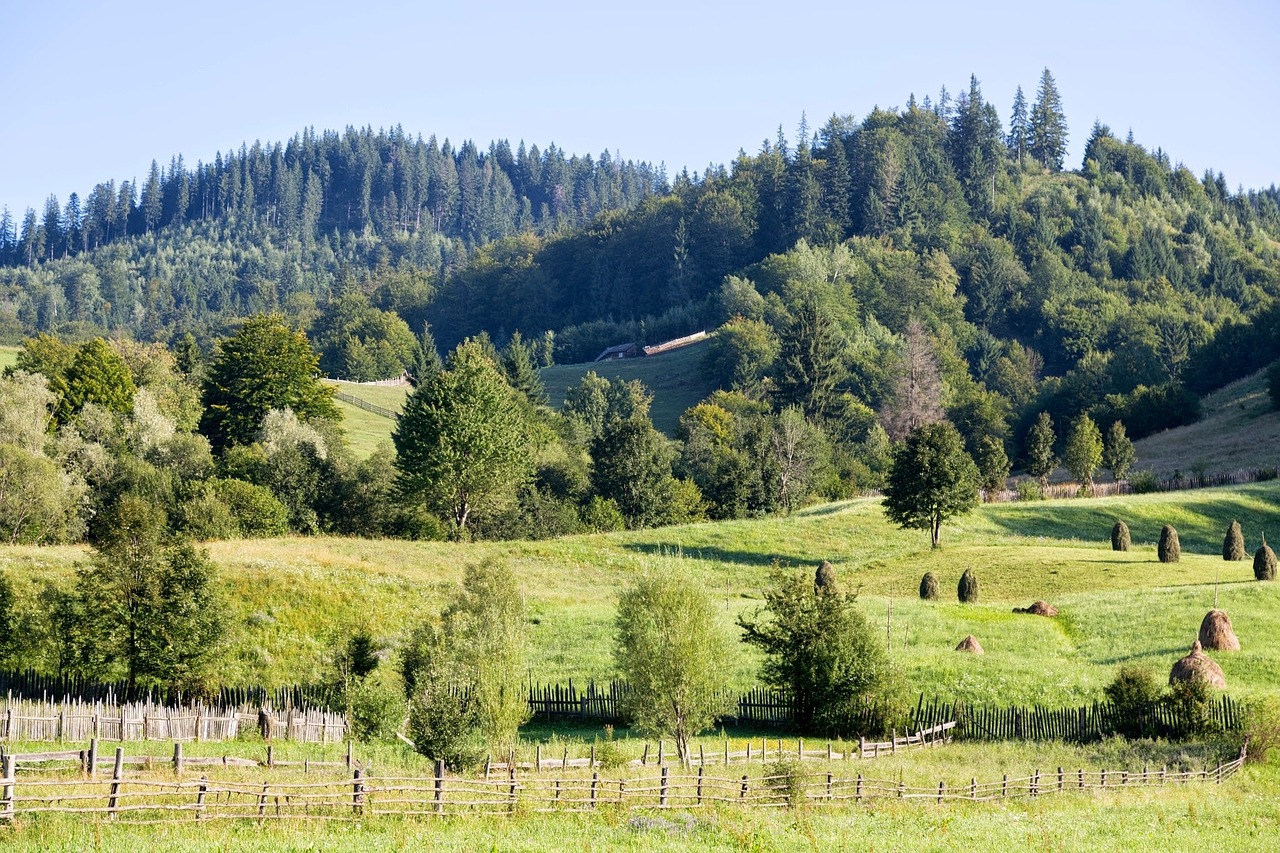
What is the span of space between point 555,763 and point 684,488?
7500 centimetres

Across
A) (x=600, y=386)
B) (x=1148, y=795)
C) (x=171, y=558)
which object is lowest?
(x=1148, y=795)

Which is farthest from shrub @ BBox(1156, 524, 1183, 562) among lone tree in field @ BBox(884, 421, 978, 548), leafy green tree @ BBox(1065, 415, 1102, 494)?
leafy green tree @ BBox(1065, 415, 1102, 494)

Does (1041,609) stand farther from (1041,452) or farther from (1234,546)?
(1041,452)

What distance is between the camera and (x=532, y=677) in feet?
170

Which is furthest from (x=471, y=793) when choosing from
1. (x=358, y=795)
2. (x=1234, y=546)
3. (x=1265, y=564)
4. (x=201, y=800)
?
(x=1234, y=546)

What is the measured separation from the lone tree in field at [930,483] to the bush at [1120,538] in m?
8.33

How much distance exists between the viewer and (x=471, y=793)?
98.9 ft

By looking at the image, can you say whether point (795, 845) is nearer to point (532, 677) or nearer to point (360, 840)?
point (360, 840)

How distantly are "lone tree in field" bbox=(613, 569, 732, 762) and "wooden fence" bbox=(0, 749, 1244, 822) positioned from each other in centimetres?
468

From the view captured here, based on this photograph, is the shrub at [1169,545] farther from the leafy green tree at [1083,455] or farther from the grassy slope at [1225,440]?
the grassy slope at [1225,440]

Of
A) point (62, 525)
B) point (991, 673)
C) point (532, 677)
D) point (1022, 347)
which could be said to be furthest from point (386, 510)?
point (1022, 347)

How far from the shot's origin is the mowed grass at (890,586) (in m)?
51.5

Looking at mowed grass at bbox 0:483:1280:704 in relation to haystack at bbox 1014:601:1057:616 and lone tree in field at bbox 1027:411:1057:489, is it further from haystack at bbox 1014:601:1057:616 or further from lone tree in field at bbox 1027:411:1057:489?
lone tree in field at bbox 1027:411:1057:489

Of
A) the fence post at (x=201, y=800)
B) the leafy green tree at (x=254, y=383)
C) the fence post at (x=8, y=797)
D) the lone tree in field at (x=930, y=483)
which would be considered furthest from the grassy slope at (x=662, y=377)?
the fence post at (x=8, y=797)
